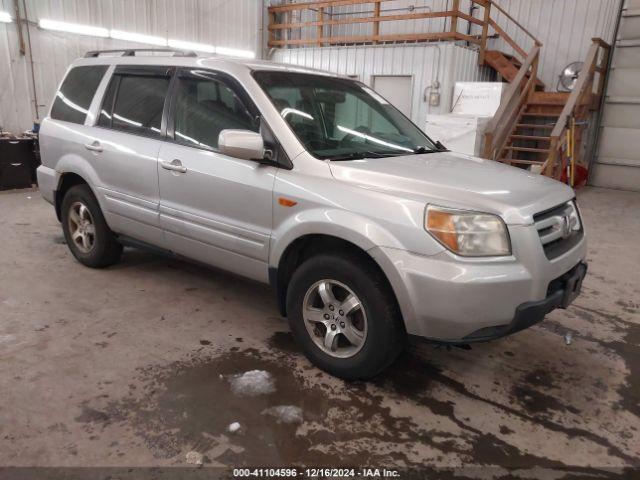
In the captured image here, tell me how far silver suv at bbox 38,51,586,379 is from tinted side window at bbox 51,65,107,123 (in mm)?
31

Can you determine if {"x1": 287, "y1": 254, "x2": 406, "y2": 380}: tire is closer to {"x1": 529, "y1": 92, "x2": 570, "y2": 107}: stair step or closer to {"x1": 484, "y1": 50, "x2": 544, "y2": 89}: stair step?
{"x1": 529, "y1": 92, "x2": 570, "y2": 107}: stair step

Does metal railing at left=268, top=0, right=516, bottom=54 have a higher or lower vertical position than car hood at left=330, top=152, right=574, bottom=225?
higher

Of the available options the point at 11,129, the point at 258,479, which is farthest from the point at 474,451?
the point at 11,129

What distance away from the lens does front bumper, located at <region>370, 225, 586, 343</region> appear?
7.29 feet

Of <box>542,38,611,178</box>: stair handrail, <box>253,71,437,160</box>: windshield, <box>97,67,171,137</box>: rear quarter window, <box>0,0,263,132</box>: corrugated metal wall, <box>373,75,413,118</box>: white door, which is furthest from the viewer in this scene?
Result: <box>373,75,413,118</box>: white door

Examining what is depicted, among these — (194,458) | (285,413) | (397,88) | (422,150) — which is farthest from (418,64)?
(194,458)

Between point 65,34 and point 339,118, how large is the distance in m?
8.29

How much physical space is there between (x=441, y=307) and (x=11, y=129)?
928 centimetres

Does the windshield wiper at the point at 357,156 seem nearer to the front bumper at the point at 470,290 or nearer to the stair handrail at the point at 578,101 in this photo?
the front bumper at the point at 470,290

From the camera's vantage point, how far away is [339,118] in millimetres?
3209

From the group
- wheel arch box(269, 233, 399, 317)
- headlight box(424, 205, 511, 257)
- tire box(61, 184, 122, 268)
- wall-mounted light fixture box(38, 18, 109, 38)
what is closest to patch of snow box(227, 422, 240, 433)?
wheel arch box(269, 233, 399, 317)

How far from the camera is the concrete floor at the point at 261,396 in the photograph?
7.19 feet

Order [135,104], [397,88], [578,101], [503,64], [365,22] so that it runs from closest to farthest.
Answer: [135,104], [578,101], [503,64], [397,88], [365,22]

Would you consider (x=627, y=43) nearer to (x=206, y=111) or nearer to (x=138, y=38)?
(x=138, y=38)
